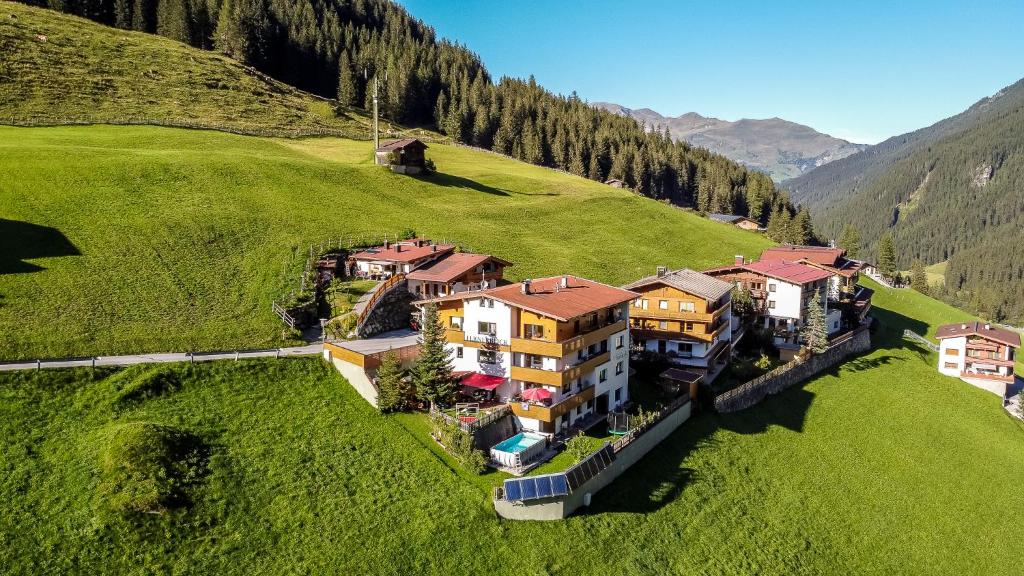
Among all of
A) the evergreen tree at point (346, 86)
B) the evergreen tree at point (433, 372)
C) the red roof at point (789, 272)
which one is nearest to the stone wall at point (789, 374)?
the red roof at point (789, 272)

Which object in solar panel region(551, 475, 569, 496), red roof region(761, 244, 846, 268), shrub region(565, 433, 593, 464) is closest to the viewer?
solar panel region(551, 475, 569, 496)

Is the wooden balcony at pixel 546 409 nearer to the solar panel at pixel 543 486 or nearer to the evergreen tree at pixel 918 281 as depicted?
the solar panel at pixel 543 486

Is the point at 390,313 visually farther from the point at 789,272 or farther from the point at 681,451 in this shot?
the point at 789,272

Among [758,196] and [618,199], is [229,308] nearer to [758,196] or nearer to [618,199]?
[618,199]

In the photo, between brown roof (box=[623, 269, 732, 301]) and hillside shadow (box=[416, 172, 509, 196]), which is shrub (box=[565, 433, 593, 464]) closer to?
brown roof (box=[623, 269, 732, 301])

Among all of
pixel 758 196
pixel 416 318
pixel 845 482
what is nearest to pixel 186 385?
pixel 416 318

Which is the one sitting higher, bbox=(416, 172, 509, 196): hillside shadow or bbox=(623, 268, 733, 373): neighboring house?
bbox=(416, 172, 509, 196): hillside shadow

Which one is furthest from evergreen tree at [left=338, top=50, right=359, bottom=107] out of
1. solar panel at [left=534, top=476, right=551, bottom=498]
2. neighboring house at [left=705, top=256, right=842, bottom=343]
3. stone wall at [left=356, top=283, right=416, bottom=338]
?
solar panel at [left=534, top=476, right=551, bottom=498]
